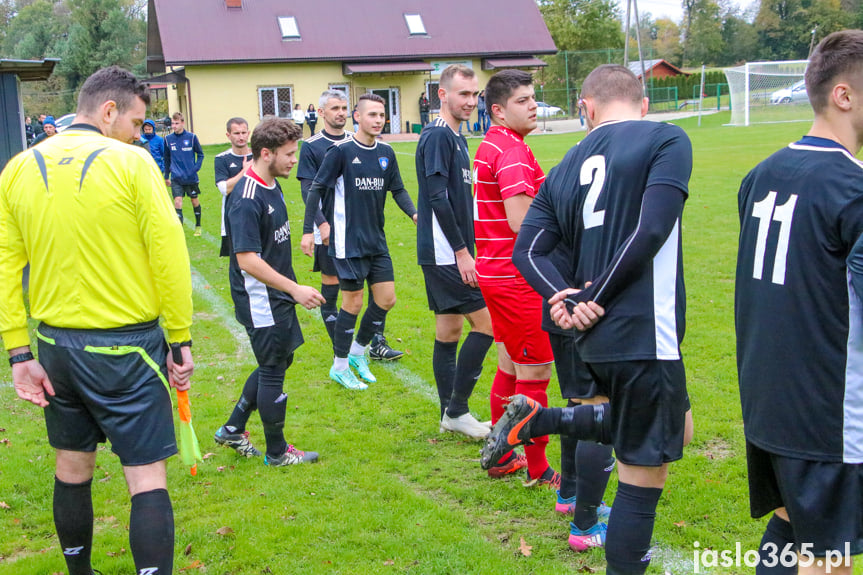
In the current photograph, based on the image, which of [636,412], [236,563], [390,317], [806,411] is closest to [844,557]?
[806,411]

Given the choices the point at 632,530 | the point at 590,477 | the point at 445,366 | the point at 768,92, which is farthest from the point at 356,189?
the point at 768,92

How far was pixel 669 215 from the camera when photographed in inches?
111

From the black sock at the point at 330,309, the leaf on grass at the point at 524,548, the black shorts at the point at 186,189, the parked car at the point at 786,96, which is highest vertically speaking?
the parked car at the point at 786,96

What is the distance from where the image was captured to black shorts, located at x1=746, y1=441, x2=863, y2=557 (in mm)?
2480

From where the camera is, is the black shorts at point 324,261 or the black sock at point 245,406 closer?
the black sock at point 245,406

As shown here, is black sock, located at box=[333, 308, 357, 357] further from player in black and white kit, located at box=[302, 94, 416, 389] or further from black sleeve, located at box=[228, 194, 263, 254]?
black sleeve, located at box=[228, 194, 263, 254]

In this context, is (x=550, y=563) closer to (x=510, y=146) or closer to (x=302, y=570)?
(x=302, y=570)

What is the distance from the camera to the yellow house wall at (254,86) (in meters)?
37.8

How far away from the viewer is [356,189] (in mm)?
6492

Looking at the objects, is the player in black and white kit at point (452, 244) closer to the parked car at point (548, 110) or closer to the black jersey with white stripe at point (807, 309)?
the black jersey with white stripe at point (807, 309)

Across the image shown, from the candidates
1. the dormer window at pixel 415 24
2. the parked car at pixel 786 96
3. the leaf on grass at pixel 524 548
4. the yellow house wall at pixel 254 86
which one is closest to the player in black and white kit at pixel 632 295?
the leaf on grass at pixel 524 548

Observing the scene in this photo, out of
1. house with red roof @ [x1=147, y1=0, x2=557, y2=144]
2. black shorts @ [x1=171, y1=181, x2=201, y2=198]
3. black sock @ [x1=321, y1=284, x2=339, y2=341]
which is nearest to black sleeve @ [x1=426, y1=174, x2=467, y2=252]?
black sock @ [x1=321, y1=284, x2=339, y2=341]

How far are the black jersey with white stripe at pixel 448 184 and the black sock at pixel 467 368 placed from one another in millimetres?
550

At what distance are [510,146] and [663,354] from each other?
175 centimetres
